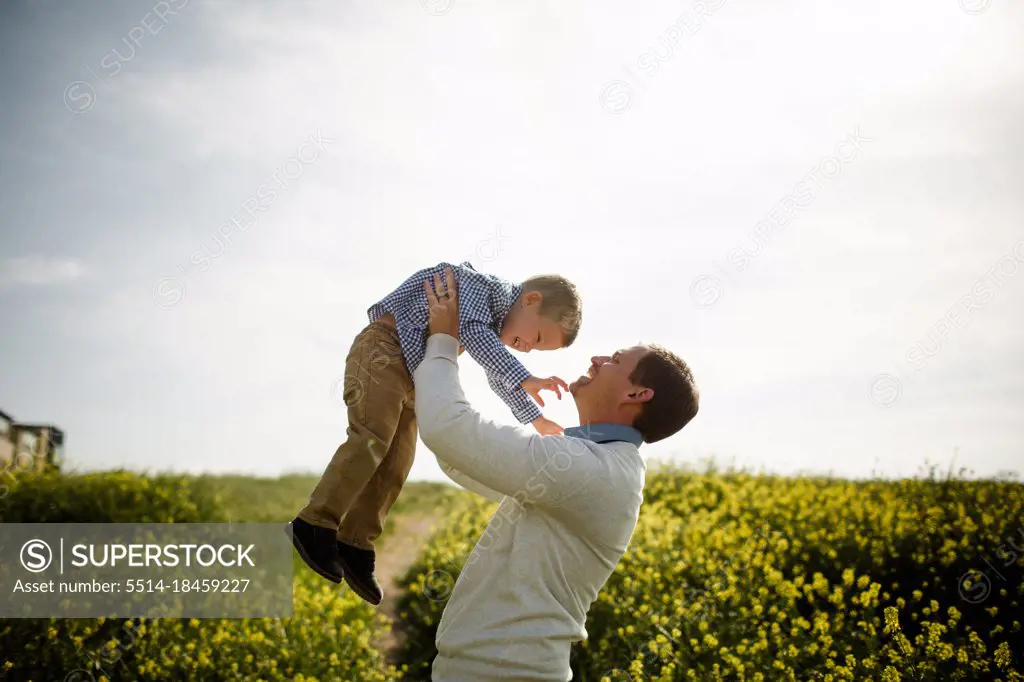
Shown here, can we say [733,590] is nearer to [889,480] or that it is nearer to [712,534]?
[712,534]

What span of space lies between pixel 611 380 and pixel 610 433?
0.17 metres

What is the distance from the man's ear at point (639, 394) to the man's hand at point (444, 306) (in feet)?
1.95

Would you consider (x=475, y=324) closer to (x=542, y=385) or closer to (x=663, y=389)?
(x=542, y=385)

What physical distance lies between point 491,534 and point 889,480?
7.25 meters

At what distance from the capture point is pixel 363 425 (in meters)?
3.16

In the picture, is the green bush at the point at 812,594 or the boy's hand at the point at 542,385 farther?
the green bush at the point at 812,594

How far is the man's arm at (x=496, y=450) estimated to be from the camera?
93.3 inches

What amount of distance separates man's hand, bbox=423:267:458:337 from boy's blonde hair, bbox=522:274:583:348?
24.4 inches

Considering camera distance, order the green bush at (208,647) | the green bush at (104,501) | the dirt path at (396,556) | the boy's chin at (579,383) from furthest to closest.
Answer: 1. the green bush at (104,501)
2. the dirt path at (396,556)
3. the green bush at (208,647)
4. the boy's chin at (579,383)

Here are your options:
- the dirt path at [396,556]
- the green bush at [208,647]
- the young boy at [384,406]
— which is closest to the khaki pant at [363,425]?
the young boy at [384,406]

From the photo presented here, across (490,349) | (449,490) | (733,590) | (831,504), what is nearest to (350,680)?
(733,590)

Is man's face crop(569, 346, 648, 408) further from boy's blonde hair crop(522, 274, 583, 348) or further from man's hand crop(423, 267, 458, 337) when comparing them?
boy's blonde hair crop(522, 274, 583, 348)

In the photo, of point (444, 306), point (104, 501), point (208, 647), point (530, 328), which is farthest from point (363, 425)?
point (104, 501)

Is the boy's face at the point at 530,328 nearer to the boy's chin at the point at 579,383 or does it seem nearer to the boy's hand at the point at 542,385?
the boy's hand at the point at 542,385
